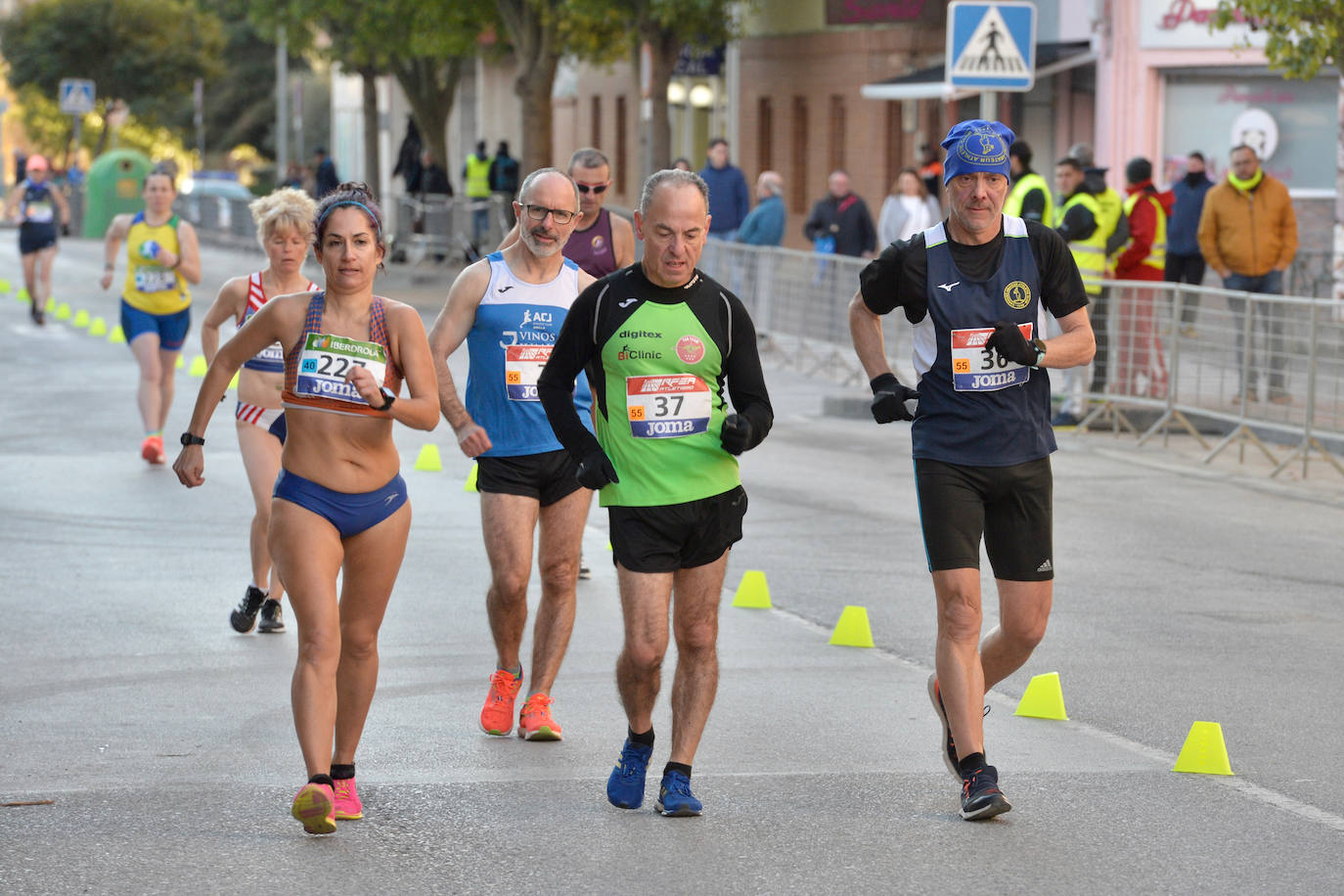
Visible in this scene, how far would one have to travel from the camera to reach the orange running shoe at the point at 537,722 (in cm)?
710

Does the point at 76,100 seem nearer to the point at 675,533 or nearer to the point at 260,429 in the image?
the point at 260,429

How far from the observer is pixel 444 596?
985 centimetres

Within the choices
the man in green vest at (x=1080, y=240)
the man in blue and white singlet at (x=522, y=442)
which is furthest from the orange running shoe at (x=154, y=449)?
the man in blue and white singlet at (x=522, y=442)

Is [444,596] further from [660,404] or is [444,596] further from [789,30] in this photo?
[789,30]

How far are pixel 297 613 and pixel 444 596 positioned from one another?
12.9ft

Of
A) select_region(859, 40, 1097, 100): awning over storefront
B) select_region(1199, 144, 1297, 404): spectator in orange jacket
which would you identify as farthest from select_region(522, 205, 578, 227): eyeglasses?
select_region(859, 40, 1097, 100): awning over storefront

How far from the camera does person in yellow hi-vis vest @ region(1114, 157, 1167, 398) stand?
15.6 meters

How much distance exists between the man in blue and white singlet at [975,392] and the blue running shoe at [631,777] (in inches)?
34.7

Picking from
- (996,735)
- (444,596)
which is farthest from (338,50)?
(996,735)

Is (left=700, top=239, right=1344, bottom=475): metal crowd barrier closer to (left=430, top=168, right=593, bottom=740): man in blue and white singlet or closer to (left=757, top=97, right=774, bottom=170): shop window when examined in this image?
(left=430, top=168, right=593, bottom=740): man in blue and white singlet

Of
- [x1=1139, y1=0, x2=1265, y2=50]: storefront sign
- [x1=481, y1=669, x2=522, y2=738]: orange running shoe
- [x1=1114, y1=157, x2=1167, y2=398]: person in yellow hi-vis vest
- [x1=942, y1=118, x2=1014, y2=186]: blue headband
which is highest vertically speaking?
[x1=1139, y1=0, x2=1265, y2=50]: storefront sign

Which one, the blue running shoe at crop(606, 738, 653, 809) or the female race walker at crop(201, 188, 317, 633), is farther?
the female race walker at crop(201, 188, 317, 633)

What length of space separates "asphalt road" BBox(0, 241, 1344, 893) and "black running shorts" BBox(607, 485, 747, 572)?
73cm

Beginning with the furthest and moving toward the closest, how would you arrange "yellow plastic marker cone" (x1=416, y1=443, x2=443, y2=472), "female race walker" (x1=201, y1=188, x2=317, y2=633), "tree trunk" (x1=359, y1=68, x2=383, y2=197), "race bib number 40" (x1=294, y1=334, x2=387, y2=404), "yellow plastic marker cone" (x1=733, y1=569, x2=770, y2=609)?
"tree trunk" (x1=359, y1=68, x2=383, y2=197)
"yellow plastic marker cone" (x1=416, y1=443, x2=443, y2=472)
"yellow plastic marker cone" (x1=733, y1=569, x2=770, y2=609)
"female race walker" (x1=201, y1=188, x2=317, y2=633)
"race bib number 40" (x1=294, y1=334, x2=387, y2=404)
